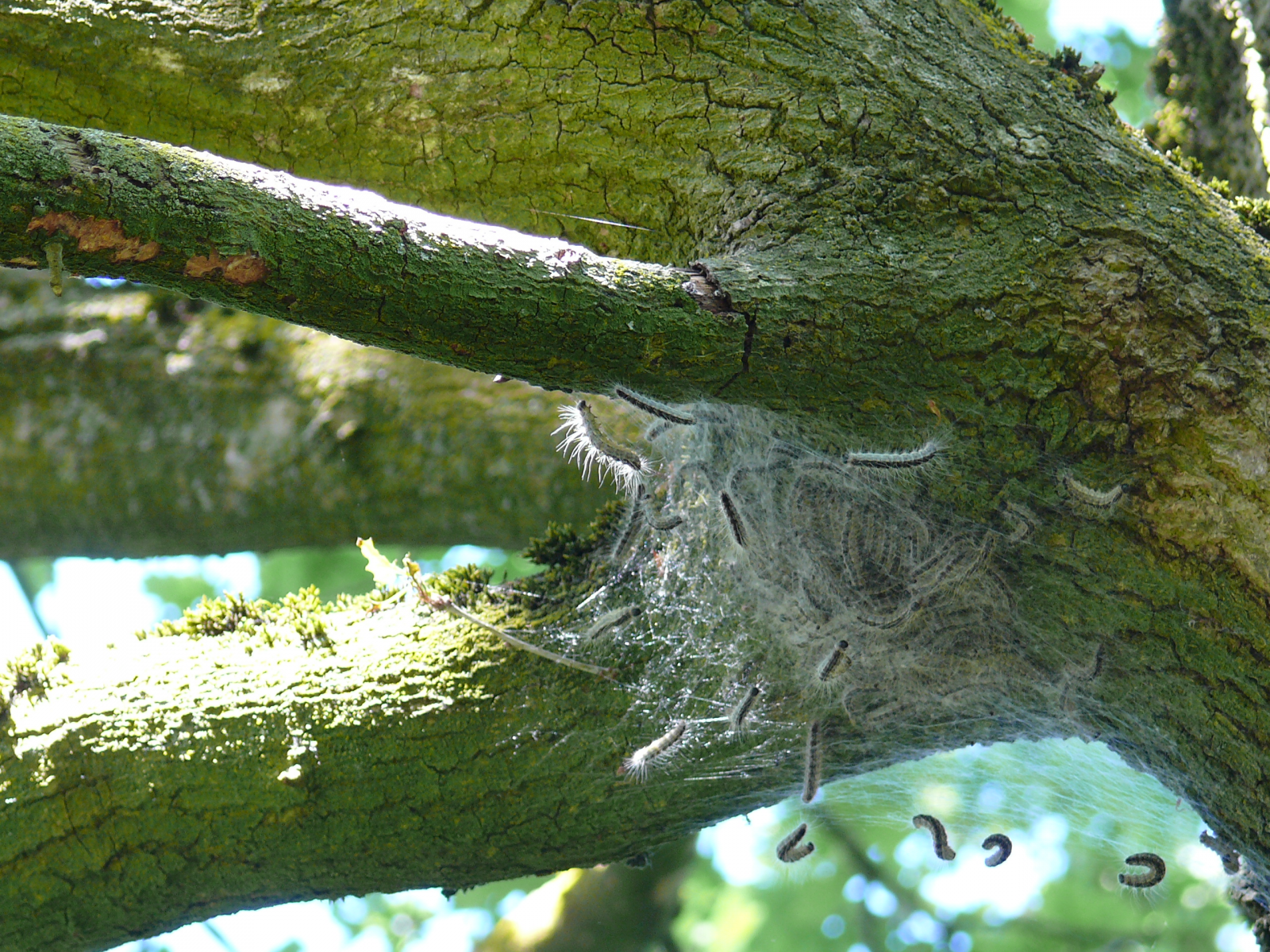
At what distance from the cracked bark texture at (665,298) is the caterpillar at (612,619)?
0.50ft

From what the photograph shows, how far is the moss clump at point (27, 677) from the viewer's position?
267 cm

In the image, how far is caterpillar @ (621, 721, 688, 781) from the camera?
2588mm

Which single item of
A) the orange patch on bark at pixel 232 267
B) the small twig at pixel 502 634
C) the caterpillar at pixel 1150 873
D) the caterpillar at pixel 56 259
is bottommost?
the caterpillar at pixel 1150 873

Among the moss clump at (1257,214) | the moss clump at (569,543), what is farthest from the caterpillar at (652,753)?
the moss clump at (1257,214)

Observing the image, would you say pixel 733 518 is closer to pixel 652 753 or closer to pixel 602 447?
pixel 602 447

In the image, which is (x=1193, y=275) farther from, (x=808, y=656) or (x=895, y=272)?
(x=808, y=656)

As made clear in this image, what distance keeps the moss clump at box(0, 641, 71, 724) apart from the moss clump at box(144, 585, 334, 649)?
25cm

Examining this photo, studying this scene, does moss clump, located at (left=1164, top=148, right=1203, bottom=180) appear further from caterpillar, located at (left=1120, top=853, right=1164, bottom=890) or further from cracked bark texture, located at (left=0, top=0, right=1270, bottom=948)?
caterpillar, located at (left=1120, top=853, right=1164, bottom=890)

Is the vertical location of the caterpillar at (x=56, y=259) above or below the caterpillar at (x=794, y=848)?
above

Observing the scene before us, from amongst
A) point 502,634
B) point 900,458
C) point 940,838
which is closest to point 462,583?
point 502,634

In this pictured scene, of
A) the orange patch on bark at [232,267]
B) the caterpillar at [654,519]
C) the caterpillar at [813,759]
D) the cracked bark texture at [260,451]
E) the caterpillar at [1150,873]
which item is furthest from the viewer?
the cracked bark texture at [260,451]

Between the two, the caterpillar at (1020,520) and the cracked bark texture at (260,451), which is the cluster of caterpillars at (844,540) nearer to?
the caterpillar at (1020,520)

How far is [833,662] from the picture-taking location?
2621 mm

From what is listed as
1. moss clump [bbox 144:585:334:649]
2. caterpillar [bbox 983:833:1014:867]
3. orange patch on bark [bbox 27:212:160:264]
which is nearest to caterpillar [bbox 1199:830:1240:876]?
caterpillar [bbox 983:833:1014:867]
